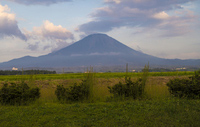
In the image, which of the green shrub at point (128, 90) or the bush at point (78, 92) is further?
the green shrub at point (128, 90)

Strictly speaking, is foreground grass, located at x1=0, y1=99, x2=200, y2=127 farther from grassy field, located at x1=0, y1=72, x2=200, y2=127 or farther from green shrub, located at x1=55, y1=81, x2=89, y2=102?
green shrub, located at x1=55, y1=81, x2=89, y2=102

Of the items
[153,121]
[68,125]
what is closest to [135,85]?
[153,121]

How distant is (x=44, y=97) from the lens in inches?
451

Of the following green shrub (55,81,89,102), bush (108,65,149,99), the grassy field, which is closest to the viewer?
the grassy field

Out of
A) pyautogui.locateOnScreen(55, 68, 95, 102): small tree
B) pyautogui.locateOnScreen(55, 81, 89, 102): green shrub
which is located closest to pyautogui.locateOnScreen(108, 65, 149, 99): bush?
pyautogui.locateOnScreen(55, 68, 95, 102): small tree

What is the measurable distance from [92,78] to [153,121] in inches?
184

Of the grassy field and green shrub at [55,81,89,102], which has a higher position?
green shrub at [55,81,89,102]

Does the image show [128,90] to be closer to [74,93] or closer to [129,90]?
[129,90]

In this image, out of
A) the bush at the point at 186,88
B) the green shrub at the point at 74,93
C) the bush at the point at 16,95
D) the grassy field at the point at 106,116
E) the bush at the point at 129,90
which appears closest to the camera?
the grassy field at the point at 106,116

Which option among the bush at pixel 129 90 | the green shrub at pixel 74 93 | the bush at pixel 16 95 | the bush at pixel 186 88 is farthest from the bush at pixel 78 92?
the bush at pixel 186 88

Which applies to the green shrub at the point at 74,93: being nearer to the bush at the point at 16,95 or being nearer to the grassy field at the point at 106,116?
the bush at the point at 16,95

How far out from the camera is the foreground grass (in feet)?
21.5

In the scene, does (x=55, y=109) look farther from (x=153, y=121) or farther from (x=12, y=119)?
(x=153, y=121)

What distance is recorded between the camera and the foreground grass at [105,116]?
6.55 meters
